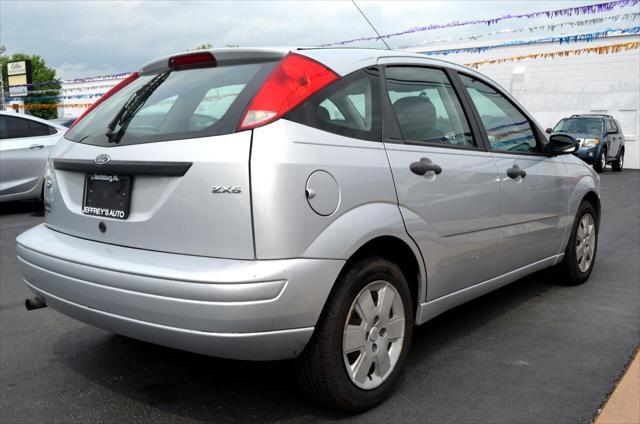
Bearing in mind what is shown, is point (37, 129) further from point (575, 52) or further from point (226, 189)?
point (575, 52)

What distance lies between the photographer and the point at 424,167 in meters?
3.09

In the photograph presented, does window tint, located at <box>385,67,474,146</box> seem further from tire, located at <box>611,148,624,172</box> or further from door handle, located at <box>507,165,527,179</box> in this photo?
tire, located at <box>611,148,624,172</box>

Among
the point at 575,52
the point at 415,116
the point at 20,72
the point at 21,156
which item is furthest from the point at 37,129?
the point at 20,72

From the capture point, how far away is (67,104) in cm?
3750

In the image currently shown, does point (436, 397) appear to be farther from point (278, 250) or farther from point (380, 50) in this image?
point (380, 50)

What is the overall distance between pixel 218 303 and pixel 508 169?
222 centimetres

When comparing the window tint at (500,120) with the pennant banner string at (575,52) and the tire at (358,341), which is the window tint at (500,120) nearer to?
the tire at (358,341)

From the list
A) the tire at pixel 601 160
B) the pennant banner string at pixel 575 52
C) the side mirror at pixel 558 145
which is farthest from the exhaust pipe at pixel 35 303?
the pennant banner string at pixel 575 52

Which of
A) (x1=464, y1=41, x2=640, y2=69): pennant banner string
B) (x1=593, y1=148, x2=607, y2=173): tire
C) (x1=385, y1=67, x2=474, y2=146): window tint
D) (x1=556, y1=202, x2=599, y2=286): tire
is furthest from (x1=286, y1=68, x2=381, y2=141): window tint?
(x1=464, y1=41, x2=640, y2=69): pennant banner string

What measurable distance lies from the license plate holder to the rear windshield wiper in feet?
0.67

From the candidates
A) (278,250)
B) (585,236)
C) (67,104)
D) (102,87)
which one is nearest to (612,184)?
(585,236)

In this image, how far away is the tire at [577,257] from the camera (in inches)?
192

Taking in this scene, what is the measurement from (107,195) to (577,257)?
3788mm

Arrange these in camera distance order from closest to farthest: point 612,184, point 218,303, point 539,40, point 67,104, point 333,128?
point 218,303, point 333,128, point 612,184, point 539,40, point 67,104
